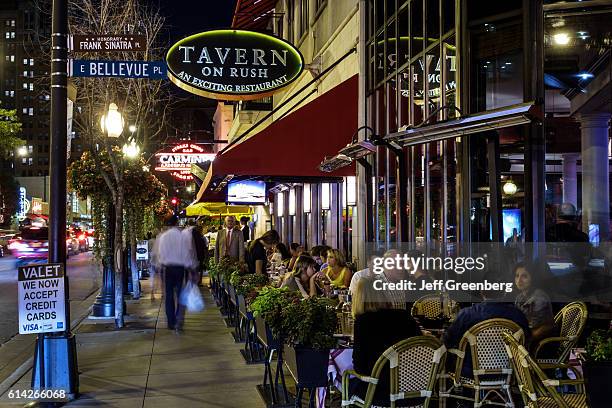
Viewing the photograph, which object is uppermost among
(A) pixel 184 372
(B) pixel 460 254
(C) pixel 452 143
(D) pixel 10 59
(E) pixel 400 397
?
(D) pixel 10 59

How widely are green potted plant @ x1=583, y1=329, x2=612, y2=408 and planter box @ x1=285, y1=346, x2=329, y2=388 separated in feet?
6.82

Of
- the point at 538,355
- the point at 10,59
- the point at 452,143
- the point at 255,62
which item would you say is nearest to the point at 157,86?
the point at 255,62

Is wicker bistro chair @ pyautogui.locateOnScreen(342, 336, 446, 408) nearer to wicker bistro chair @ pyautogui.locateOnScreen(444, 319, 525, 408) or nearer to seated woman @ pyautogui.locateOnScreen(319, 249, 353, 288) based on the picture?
wicker bistro chair @ pyautogui.locateOnScreen(444, 319, 525, 408)

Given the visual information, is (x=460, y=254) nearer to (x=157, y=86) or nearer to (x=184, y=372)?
(x=184, y=372)

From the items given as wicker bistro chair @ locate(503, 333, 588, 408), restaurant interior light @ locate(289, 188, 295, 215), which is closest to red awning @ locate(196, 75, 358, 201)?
wicker bistro chair @ locate(503, 333, 588, 408)

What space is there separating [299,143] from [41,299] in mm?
5465

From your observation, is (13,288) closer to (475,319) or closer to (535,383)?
(475,319)

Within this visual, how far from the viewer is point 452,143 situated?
9.94 metres

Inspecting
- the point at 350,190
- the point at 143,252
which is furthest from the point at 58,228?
the point at 143,252

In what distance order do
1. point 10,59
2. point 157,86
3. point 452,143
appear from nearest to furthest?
point 452,143
point 157,86
point 10,59

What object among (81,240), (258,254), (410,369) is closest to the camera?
(410,369)

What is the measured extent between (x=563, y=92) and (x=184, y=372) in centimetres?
564

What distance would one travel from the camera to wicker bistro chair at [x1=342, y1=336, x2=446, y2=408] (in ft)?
16.6

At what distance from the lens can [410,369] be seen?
5195mm
